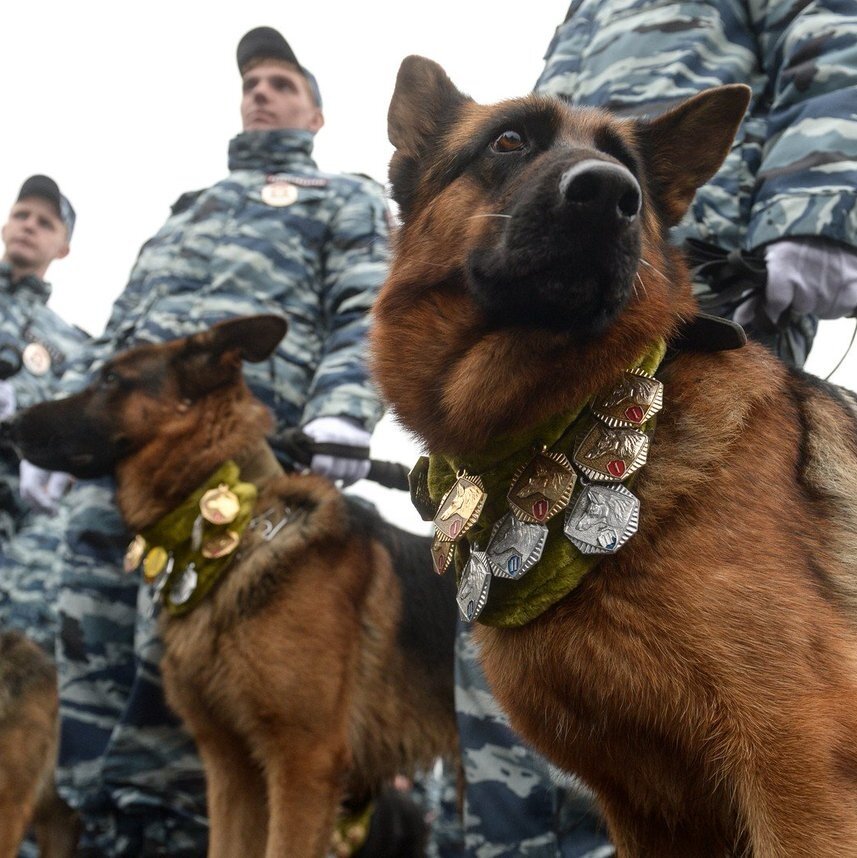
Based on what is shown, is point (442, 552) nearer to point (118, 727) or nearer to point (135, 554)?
point (135, 554)

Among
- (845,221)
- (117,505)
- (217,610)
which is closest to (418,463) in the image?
(845,221)

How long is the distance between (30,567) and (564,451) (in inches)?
181

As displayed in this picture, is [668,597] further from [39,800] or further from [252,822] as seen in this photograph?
[39,800]

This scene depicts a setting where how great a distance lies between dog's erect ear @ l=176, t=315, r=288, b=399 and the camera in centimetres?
378

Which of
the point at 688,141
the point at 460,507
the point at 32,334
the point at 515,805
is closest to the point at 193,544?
the point at 515,805

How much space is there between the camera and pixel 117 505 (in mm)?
3934

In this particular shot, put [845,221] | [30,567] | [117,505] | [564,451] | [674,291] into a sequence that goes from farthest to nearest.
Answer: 1. [30,567]
2. [117,505]
3. [845,221]
4. [674,291]
5. [564,451]

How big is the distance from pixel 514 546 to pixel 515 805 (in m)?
1.24

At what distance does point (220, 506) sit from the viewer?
356 cm

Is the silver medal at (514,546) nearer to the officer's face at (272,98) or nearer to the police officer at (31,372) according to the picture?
the police officer at (31,372)

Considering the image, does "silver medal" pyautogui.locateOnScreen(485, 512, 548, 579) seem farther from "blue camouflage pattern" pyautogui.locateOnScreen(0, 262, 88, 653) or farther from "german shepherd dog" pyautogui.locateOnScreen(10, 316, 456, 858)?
"blue camouflage pattern" pyautogui.locateOnScreen(0, 262, 88, 653)

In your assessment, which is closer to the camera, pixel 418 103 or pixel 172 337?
pixel 418 103

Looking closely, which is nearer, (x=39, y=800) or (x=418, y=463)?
(x=418, y=463)

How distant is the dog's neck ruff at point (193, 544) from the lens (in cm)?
345
